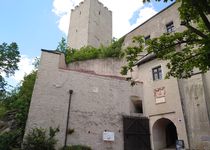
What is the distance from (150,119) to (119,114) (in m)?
2.65

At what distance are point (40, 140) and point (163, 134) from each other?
946 centimetres

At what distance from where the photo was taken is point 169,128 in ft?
54.1

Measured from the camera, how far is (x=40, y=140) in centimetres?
1099

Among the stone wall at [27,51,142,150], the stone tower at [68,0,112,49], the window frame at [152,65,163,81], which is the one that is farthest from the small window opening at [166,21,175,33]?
the stone tower at [68,0,112,49]

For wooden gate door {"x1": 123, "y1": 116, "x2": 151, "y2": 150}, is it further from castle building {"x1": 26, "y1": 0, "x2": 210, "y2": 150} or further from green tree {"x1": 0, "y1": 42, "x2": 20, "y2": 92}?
green tree {"x1": 0, "y1": 42, "x2": 20, "y2": 92}

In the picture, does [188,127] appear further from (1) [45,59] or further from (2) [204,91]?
(1) [45,59]

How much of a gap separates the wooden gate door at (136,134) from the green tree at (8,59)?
8648mm

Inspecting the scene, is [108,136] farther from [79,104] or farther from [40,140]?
[40,140]

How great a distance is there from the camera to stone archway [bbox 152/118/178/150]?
15.1 m

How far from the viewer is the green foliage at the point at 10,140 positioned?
11.4m

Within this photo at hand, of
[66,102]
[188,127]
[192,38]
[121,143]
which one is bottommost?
[121,143]

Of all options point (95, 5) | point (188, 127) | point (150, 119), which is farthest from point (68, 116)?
point (95, 5)

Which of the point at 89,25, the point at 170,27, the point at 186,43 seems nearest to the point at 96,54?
the point at 170,27

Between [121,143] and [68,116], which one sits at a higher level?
[68,116]
